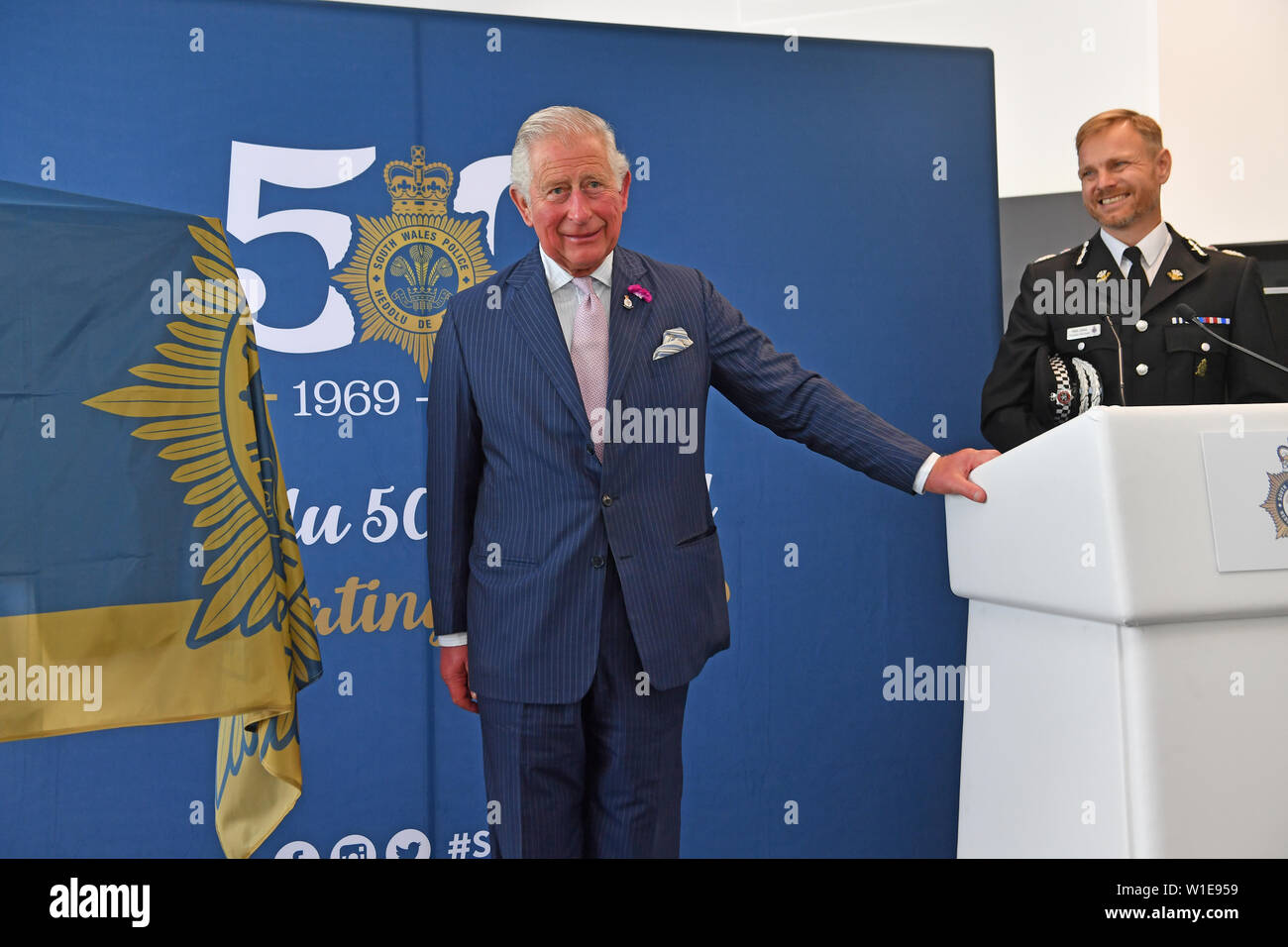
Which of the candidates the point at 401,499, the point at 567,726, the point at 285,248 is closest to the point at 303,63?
the point at 285,248

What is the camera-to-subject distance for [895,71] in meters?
2.62

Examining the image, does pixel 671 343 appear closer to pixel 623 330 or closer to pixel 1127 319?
pixel 623 330

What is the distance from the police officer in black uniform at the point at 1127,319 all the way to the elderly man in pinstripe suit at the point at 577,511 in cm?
52

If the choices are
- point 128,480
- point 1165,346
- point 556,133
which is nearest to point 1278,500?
point 1165,346

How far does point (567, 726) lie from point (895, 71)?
1.93 meters

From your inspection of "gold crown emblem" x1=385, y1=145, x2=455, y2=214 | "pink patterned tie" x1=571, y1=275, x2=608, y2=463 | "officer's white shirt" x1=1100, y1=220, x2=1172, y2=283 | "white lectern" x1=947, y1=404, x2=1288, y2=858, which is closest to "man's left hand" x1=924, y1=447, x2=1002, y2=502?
"white lectern" x1=947, y1=404, x2=1288, y2=858

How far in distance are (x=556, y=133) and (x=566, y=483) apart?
1.97ft

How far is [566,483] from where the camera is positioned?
1652 millimetres

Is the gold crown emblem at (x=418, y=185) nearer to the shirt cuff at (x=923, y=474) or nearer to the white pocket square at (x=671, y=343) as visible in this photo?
the white pocket square at (x=671, y=343)

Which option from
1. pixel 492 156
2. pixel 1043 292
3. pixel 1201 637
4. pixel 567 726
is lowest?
pixel 567 726

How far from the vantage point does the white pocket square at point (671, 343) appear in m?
1.74

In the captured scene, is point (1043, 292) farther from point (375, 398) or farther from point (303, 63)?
point (303, 63)

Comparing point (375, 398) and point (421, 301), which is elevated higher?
point (421, 301)

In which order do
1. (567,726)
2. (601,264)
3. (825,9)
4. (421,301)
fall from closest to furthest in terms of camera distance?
1. (567,726)
2. (601,264)
3. (421,301)
4. (825,9)
